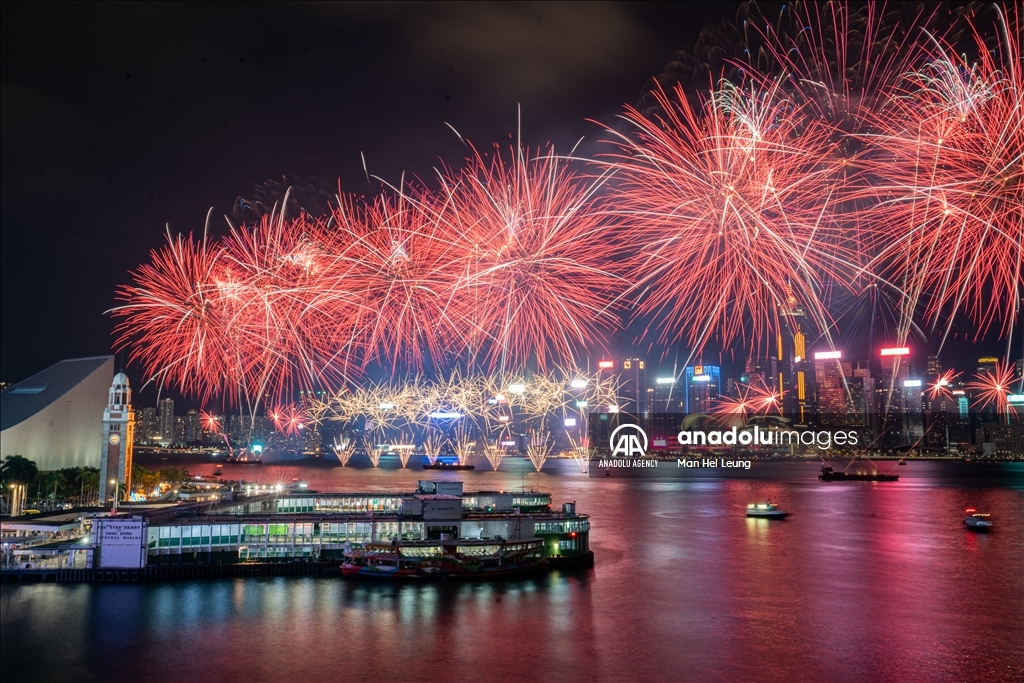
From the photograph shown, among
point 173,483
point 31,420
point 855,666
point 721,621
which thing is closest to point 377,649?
point 721,621

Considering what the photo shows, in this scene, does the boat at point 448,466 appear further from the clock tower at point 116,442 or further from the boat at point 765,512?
the clock tower at point 116,442

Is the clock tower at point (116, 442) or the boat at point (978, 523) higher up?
the clock tower at point (116, 442)

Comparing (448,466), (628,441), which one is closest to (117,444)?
(448,466)

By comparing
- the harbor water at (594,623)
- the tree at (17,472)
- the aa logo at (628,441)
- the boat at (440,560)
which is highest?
the aa logo at (628,441)

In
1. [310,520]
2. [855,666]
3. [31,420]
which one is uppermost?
[31,420]

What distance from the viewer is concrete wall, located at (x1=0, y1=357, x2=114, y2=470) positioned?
177ft

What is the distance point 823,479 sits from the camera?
92.1 metres

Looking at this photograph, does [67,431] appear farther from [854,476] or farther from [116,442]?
[854,476]

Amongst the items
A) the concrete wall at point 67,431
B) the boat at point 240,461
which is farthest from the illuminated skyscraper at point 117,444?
the boat at point 240,461

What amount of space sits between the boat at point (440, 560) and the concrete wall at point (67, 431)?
1334 inches

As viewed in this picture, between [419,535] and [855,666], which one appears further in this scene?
[419,535]

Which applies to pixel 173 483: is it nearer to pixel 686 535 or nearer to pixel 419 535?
pixel 419 535

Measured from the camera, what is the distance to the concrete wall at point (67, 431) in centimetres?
5403

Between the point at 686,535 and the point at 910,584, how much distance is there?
1382cm
